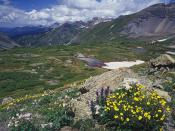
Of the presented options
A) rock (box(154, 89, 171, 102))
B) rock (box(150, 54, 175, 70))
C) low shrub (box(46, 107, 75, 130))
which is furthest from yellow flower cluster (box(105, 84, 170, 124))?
rock (box(150, 54, 175, 70))

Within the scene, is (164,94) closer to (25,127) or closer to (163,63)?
(25,127)

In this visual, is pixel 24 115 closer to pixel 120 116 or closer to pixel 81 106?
pixel 81 106

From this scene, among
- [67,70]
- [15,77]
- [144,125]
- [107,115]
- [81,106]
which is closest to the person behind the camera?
[144,125]

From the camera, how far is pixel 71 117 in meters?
14.5

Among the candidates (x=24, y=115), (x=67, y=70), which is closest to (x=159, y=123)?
(x=24, y=115)

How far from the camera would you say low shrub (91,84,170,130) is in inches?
502

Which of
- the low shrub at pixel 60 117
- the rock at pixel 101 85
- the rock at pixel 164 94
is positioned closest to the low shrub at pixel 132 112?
the rock at pixel 101 85

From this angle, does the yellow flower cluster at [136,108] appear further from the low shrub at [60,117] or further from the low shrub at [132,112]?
the low shrub at [60,117]

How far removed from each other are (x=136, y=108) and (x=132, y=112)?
0.30 m

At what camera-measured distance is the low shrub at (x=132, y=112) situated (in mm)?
12742

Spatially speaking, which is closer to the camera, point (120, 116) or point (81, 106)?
point (120, 116)

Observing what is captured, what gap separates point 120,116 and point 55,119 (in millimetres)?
2926

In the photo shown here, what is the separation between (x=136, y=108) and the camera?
13.1 meters

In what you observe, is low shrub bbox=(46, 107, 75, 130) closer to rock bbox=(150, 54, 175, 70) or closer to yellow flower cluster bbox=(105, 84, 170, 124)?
yellow flower cluster bbox=(105, 84, 170, 124)
